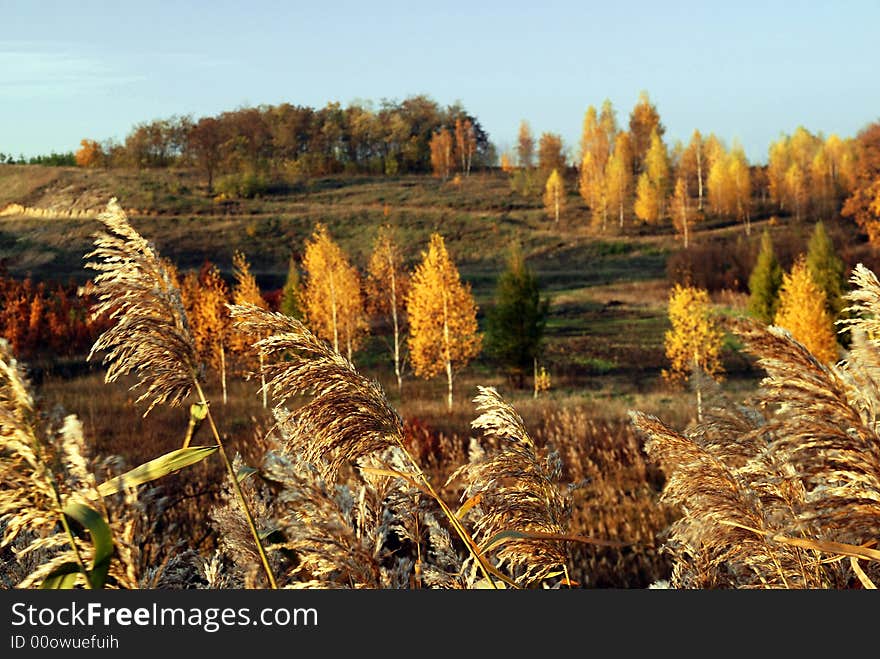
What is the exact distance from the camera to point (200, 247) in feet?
215

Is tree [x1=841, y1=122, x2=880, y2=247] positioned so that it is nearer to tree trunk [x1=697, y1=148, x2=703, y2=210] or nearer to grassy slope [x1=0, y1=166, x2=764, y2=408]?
grassy slope [x1=0, y1=166, x2=764, y2=408]

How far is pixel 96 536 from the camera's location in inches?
50.5

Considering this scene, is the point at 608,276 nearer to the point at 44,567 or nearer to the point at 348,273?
the point at 348,273

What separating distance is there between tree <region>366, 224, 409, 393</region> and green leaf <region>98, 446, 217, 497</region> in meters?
27.3

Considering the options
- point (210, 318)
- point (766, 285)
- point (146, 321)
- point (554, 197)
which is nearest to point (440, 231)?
point (554, 197)

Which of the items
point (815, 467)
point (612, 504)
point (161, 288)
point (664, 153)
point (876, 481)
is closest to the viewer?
point (876, 481)

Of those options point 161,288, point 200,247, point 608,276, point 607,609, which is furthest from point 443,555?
point 200,247

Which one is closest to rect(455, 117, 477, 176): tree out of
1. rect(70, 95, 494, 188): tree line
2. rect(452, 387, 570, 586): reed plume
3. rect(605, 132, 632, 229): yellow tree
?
rect(70, 95, 494, 188): tree line

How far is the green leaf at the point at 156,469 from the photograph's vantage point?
4.68ft

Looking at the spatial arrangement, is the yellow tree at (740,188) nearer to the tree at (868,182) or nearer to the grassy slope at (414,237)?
the grassy slope at (414,237)

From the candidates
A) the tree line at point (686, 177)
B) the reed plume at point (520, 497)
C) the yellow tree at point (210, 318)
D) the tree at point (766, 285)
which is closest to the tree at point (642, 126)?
the tree line at point (686, 177)

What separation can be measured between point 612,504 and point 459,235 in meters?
65.2

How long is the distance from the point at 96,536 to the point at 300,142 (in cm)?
10982

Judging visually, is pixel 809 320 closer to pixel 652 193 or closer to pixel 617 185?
pixel 617 185
